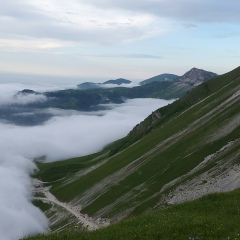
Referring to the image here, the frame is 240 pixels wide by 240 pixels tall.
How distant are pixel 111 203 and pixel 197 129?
4200 cm

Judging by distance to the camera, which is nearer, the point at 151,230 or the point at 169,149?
the point at 151,230

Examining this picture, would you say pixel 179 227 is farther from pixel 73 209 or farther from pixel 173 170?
pixel 73 209

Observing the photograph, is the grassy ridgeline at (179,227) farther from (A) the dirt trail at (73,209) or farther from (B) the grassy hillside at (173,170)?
(B) the grassy hillside at (173,170)

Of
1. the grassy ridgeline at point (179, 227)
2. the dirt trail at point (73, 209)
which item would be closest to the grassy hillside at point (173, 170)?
the dirt trail at point (73, 209)

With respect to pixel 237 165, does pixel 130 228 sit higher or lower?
higher

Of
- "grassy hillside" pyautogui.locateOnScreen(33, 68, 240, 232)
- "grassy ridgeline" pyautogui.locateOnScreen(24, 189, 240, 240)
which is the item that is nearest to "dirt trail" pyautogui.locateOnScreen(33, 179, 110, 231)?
"grassy hillside" pyautogui.locateOnScreen(33, 68, 240, 232)

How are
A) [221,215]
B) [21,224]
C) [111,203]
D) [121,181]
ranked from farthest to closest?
[21,224], [121,181], [111,203], [221,215]

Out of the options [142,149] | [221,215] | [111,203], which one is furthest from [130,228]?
[142,149]

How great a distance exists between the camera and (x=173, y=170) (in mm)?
97062

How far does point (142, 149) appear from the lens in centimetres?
13875

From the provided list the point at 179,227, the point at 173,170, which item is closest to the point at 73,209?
the point at 173,170

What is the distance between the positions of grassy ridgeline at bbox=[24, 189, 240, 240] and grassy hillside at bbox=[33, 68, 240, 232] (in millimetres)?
43602

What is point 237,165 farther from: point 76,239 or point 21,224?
point 21,224

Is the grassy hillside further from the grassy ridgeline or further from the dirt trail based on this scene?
the grassy ridgeline
